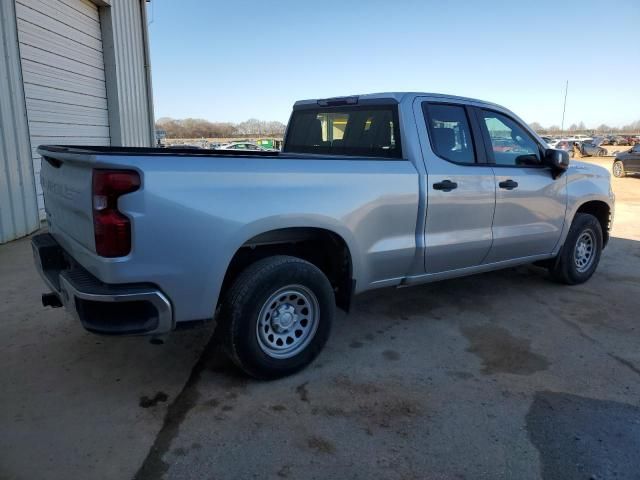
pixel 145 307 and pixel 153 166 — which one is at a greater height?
pixel 153 166

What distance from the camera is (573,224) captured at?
5.29 m

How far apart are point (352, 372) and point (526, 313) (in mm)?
2131

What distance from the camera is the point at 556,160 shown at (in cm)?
459

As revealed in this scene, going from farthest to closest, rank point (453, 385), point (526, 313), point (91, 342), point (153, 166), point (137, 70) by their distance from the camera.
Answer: point (137, 70), point (526, 313), point (91, 342), point (453, 385), point (153, 166)

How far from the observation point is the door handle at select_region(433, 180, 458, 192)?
150 inches

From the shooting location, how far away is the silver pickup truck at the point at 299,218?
2.60 metres

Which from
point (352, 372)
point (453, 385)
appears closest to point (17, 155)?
point (352, 372)

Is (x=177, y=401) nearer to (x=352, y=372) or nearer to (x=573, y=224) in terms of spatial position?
(x=352, y=372)

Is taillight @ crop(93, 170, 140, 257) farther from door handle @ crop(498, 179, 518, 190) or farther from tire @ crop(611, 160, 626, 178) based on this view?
tire @ crop(611, 160, 626, 178)

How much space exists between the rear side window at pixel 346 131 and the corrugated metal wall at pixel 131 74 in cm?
709

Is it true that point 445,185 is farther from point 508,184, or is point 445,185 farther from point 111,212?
point 111,212

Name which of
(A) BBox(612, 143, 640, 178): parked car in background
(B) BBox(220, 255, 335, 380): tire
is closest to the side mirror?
(B) BBox(220, 255, 335, 380): tire

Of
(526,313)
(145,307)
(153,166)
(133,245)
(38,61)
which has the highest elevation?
(38,61)

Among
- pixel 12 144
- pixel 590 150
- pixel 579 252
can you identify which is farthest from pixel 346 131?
pixel 590 150
